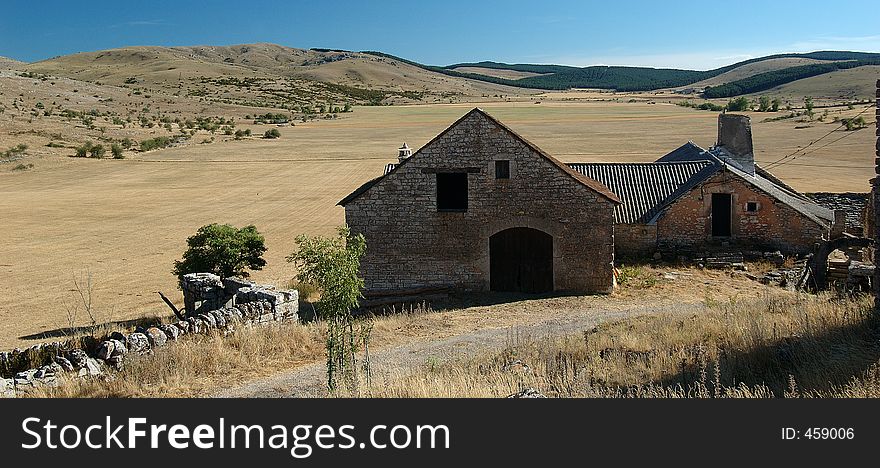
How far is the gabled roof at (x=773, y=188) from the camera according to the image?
24.1 meters

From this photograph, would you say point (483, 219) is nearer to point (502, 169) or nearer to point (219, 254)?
point (502, 169)

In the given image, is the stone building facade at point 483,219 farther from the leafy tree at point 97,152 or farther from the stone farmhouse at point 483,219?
the leafy tree at point 97,152

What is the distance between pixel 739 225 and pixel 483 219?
904cm

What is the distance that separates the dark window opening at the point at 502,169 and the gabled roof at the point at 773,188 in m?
7.83

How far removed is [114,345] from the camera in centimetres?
1192

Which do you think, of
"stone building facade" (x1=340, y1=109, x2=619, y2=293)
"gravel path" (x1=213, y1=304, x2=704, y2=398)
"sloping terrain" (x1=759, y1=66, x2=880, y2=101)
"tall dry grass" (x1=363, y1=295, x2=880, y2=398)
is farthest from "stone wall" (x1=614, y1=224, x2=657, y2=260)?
"sloping terrain" (x1=759, y1=66, x2=880, y2=101)

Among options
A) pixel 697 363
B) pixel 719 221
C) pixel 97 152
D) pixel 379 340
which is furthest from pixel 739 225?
pixel 97 152

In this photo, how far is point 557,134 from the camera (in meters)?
85.4

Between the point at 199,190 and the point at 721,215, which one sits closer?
the point at 721,215

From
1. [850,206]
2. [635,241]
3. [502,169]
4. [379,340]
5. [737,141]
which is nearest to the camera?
[379,340]

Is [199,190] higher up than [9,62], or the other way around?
[9,62]

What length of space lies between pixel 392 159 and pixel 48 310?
146ft

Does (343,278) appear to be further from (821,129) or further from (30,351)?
(821,129)

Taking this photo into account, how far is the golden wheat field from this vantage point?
79.3 ft
